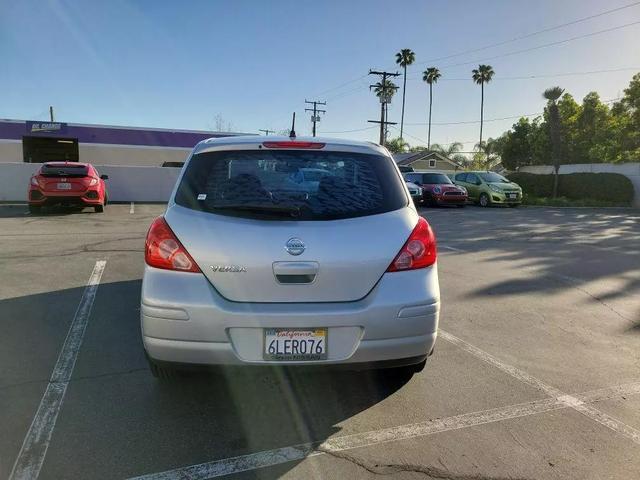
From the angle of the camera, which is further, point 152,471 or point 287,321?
point 287,321

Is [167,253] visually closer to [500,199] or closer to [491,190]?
[500,199]

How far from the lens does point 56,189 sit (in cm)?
1380

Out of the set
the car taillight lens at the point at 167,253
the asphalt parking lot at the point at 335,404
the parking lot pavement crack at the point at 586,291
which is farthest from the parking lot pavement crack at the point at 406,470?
the parking lot pavement crack at the point at 586,291

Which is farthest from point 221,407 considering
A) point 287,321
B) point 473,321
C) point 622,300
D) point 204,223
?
point 622,300

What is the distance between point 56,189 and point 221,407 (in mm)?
12469

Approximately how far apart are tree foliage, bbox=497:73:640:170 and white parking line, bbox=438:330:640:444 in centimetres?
2867

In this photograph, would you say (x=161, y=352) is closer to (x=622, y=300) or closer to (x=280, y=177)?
(x=280, y=177)

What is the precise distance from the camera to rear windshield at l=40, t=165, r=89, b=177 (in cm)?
1381

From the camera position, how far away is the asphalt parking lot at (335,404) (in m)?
2.78

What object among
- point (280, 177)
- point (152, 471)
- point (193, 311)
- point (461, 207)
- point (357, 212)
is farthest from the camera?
point (461, 207)

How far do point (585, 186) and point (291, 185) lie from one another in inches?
1186

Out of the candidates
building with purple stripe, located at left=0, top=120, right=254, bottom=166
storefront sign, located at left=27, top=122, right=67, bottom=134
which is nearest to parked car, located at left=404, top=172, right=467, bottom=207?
building with purple stripe, located at left=0, top=120, right=254, bottom=166

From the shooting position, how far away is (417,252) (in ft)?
10.5

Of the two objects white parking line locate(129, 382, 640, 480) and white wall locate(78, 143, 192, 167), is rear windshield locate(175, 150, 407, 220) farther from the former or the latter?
white wall locate(78, 143, 192, 167)
